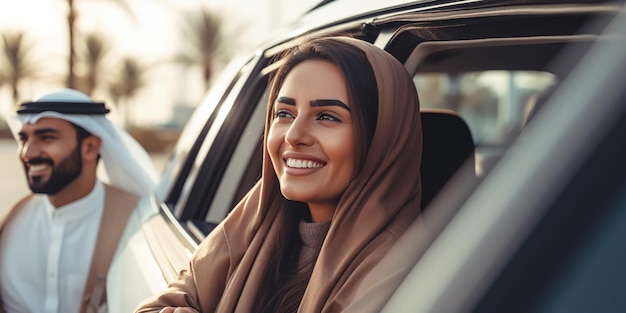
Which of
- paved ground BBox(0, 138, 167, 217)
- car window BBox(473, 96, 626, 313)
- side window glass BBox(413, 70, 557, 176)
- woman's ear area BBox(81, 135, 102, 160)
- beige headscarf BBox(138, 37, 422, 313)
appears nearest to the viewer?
car window BBox(473, 96, 626, 313)

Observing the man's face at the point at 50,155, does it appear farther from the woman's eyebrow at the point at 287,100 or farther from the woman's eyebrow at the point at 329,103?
the woman's eyebrow at the point at 329,103

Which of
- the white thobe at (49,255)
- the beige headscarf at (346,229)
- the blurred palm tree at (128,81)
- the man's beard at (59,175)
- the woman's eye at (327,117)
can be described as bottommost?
the blurred palm tree at (128,81)

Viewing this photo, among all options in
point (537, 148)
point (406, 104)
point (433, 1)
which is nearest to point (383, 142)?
point (406, 104)

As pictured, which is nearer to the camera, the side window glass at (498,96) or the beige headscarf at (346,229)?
the beige headscarf at (346,229)

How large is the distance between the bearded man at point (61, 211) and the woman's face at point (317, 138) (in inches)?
89.4

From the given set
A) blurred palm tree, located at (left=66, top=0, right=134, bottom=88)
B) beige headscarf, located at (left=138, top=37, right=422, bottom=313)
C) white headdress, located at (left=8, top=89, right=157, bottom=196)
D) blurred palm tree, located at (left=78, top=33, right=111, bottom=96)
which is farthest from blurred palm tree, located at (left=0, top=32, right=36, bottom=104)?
beige headscarf, located at (left=138, top=37, right=422, bottom=313)

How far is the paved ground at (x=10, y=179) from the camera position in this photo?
625 inches

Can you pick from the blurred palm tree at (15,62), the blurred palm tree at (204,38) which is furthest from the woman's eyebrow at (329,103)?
the blurred palm tree at (15,62)

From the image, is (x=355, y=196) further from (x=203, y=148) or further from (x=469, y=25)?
(x=203, y=148)

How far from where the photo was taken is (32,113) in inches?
167

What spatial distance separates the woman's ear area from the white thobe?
7.2 inches

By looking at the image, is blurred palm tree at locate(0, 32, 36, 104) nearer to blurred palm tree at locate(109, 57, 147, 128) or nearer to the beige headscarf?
blurred palm tree at locate(109, 57, 147, 128)

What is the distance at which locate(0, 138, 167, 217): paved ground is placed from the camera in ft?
52.1

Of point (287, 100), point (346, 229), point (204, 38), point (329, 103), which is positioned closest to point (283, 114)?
point (287, 100)
